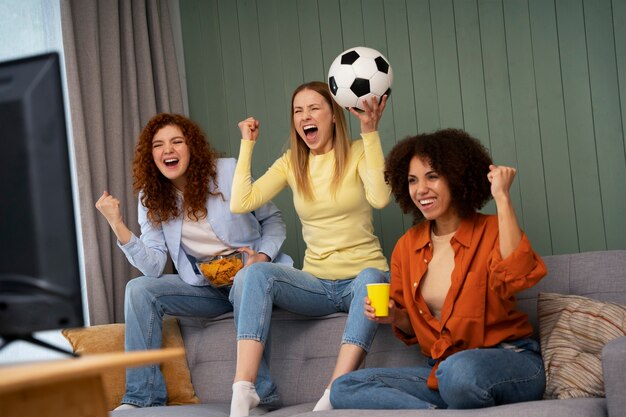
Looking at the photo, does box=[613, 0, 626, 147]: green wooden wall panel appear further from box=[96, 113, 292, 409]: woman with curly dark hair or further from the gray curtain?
the gray curtain

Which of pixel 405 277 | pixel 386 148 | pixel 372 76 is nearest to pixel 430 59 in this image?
pixel 386 148

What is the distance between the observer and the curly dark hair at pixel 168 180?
3.36 meters

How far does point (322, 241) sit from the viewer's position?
3.15 m

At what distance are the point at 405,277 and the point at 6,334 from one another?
5.37 feet

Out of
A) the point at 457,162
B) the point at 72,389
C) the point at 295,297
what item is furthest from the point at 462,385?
the point at 72,389

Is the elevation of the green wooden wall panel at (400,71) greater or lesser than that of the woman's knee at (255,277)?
greater

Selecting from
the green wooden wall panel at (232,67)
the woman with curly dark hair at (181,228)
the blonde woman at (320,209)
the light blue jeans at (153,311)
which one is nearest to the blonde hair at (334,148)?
the blonde woman at (320,209)

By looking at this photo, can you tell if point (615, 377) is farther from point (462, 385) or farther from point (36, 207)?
point (36, 207)

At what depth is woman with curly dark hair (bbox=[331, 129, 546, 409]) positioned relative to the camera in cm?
229

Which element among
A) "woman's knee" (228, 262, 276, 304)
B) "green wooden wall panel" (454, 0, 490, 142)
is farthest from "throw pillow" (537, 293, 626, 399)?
"green wooden wall panel" (454, 0, 490, 142)

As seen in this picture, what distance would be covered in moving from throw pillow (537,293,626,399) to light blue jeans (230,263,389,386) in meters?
0.56

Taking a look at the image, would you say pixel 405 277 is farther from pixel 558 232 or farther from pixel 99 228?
pixel 99 228

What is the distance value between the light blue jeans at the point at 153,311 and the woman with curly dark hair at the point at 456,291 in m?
0.92

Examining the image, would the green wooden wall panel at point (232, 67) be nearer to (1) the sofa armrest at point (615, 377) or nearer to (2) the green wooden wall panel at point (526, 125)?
(2) the green wooden wall panel at point (526, 125)
